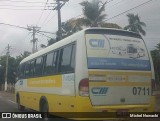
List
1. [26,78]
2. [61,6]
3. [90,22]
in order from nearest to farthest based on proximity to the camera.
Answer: [26,78] < [61,6] < [90,22]

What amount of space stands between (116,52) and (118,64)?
37 cm

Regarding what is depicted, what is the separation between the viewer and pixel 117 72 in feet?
36.1

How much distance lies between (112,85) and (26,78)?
7.64 m

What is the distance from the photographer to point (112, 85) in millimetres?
10875

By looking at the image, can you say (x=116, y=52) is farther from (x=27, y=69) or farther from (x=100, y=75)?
(x=27, y=69)

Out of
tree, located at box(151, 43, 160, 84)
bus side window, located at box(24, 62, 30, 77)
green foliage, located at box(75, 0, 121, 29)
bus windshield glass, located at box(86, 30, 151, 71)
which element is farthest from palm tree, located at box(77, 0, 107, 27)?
bus windshield glass, located at box(86, 30, 151, 71)

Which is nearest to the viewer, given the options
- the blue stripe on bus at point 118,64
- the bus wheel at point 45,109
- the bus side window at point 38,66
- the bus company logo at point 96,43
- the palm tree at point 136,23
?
the blue stripe on bus at point 118,64

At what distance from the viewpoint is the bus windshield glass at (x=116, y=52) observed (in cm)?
1091

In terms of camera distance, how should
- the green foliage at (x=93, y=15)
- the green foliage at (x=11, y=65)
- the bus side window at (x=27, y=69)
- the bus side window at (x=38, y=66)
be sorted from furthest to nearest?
the green foliage at (x=11, y=65) → the green foliage at (x=93, y=15) → the bus side window at (x=27, y=69) → the bus side window at (x=38, y=66)

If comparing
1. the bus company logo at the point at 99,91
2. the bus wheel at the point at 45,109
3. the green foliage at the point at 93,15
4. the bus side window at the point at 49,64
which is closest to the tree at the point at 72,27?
the green foliage at the point at 93,15

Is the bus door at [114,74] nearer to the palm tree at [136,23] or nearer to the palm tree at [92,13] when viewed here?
the palm tree at [92,13]

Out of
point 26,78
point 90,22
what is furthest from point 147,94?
point 90,22

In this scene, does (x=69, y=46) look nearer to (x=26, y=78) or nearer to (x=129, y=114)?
(x=129, y=114)

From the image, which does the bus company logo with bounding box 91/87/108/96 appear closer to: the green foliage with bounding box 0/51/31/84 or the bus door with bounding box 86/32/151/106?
the bus door with bounding box 86/32/151/106
